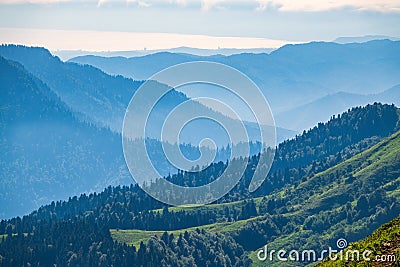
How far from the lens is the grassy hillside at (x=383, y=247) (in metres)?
52.3

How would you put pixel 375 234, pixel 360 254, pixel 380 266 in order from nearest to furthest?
pixel 380 266, pixel 360 254, pixel 375 234

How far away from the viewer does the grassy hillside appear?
52.3 m

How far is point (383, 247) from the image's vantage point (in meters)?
55.2

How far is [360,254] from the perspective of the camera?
2188 inches

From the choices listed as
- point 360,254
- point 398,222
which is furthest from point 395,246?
point 398,222

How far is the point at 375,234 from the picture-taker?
6072 centimetres

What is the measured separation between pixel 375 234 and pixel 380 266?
30.3 ft

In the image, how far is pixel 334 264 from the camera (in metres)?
56.5

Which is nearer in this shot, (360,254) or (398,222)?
(360,254)

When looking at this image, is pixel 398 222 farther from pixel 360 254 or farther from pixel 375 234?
pixel 360 254

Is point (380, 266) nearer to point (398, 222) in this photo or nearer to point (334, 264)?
point (334, 264)

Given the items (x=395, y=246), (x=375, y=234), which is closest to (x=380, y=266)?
(x=395, y=246)

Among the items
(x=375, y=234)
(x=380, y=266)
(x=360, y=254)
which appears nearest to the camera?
(x=380, y=266)

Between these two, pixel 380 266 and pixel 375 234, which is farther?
pixel 375 234
